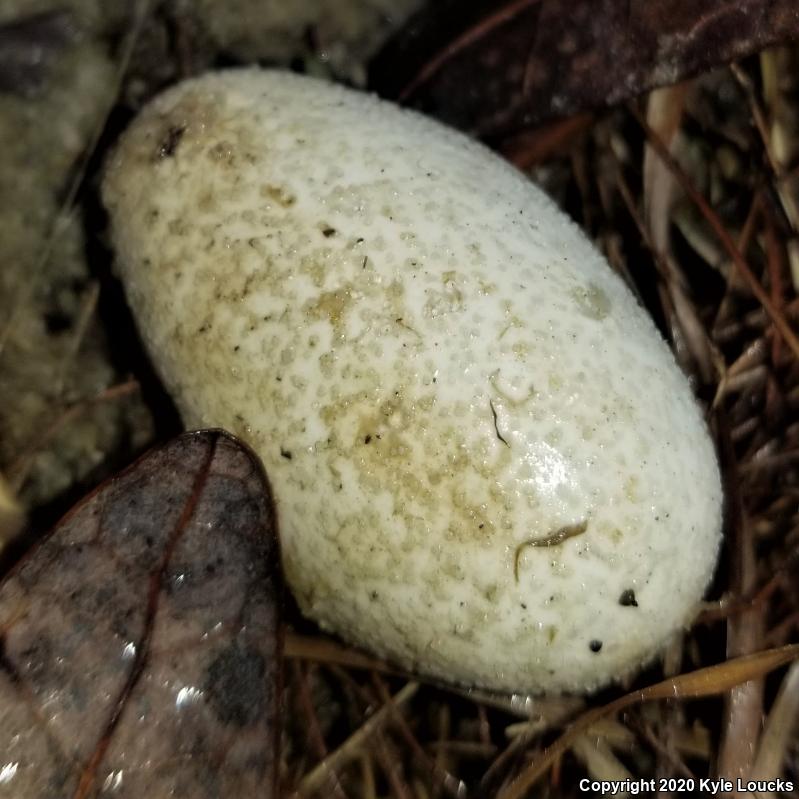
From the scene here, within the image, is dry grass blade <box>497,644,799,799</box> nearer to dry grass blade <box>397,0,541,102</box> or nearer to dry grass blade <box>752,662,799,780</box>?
dry grass blade <box>752,662,799,780</box>

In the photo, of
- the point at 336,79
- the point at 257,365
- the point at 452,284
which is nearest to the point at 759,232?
the point at 452,284

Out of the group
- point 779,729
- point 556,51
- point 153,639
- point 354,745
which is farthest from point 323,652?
point 556,51

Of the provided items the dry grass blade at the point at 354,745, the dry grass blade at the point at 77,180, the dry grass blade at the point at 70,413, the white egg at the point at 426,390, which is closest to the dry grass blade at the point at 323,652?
the dry grass blade at the point at 354,745

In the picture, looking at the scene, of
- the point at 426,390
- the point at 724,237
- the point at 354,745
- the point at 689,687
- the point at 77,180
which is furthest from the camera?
the point at 77,180

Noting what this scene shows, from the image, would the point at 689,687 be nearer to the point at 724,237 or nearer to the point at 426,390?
the point at 426,390

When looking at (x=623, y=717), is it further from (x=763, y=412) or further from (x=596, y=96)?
(x=596, y=96)

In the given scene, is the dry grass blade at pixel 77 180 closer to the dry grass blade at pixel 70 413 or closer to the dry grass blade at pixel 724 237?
the dry grass blade at pixel 70 413

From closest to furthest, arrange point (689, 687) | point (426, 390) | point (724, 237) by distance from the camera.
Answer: point (426, 390)
point (689, 687)
point (724, 237)

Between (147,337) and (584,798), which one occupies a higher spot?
(147,337)
